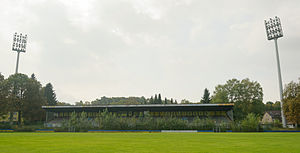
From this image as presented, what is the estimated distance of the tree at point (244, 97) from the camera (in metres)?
66.3

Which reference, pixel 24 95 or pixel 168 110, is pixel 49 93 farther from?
pixel 168 110

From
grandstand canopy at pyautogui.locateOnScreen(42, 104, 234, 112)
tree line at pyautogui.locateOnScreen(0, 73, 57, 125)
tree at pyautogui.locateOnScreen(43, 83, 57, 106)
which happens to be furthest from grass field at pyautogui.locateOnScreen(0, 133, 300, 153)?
tree at pyautogui.locateOnScreen(43, 83, 57, 106)

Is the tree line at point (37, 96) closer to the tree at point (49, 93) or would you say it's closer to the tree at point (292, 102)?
the tree at point (292, 102)

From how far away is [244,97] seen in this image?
67688 mm

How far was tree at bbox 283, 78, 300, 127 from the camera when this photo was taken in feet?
146

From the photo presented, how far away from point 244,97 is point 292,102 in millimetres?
22779

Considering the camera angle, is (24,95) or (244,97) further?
(244,97)

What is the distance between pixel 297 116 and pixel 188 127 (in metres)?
22.3

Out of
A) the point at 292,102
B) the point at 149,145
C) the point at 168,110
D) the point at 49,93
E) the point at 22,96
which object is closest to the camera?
the point at 149,145

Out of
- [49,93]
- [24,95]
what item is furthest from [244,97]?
[49,93]

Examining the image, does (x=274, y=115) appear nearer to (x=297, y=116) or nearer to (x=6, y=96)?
(x=297, y=116)

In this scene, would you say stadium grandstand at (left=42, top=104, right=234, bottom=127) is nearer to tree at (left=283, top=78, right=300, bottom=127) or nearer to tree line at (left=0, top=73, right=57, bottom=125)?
tree line at (left=0, top=73, right=57, bottom=125)

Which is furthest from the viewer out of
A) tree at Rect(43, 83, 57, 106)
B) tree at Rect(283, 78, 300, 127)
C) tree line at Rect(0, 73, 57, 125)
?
tree at Rect(43, 83, 57, 106)

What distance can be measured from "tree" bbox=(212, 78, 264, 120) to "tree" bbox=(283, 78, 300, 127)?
56.6 feet
